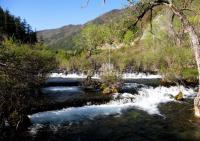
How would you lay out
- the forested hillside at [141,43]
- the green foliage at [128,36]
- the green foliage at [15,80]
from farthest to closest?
the forested hillside at [141,43], the green foliage at [128,36], the green foliage at [15,80]

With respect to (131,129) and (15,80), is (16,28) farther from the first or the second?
(15,80)

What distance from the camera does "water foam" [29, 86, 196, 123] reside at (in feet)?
114

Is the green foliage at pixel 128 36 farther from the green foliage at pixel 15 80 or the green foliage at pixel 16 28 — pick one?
the green foliage at pixel 16 28

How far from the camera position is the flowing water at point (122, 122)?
27.2m

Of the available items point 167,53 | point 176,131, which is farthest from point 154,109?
point 167,53

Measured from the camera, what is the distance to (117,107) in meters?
40.8

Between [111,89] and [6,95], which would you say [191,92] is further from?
[6,95]

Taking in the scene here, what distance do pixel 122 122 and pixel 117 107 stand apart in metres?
8.39

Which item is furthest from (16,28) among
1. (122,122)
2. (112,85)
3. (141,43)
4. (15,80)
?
(15,80)

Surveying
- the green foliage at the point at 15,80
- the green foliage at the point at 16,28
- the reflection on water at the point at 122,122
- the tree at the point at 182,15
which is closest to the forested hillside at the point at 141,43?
the tree at the point at 182,15

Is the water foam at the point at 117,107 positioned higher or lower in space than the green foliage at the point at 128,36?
lower

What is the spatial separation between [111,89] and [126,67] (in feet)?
197

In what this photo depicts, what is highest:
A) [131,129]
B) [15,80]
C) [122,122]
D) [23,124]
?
[15,80]

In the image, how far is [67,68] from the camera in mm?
118250
